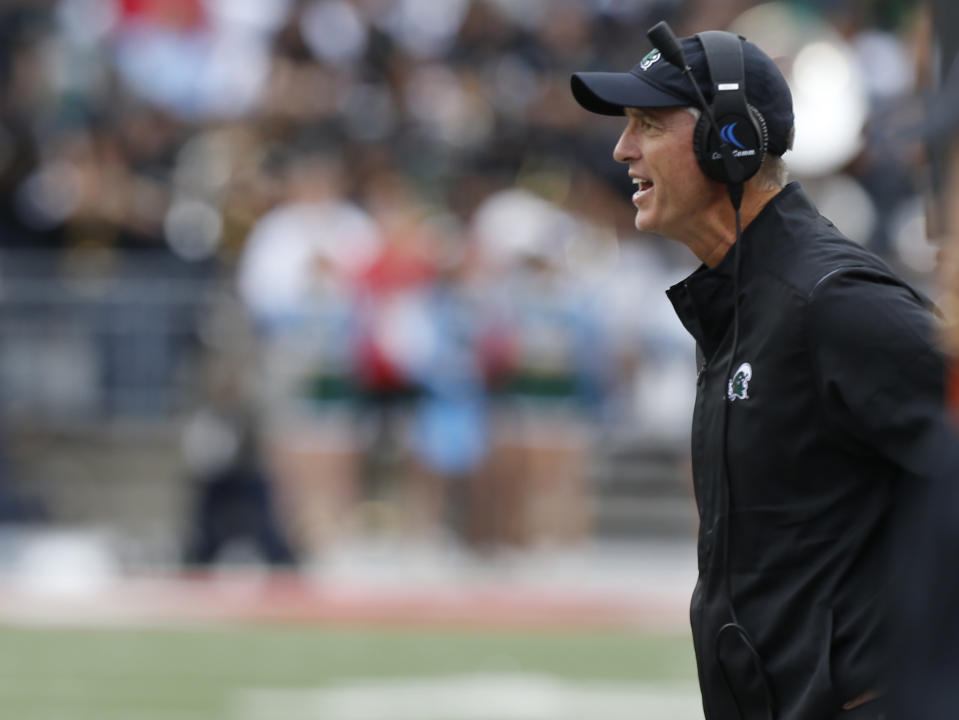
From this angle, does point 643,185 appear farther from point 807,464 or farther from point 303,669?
point 303,669

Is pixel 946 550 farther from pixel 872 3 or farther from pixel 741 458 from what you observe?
pixel 872 3

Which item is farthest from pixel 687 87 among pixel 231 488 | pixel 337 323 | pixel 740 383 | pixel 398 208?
pixel 398 208

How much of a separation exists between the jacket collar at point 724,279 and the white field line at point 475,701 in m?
4.78

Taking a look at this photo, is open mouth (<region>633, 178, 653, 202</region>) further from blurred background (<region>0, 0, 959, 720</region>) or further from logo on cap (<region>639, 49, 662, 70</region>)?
blurred background (<region>0, 0, 959, 720</region>)

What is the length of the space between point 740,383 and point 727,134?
0.43 meters

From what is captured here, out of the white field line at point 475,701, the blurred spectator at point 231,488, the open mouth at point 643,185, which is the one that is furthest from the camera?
the blurred spectator at point 231,488

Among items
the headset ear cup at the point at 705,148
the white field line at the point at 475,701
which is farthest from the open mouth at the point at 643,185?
the white field line at the point at 475,701

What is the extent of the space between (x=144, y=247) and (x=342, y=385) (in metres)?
1.92

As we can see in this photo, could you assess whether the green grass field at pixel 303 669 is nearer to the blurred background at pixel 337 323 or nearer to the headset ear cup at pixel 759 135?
the blurred background at pixel 337 323

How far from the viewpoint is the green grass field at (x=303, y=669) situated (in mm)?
8141

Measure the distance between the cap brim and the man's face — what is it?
5 centimetres

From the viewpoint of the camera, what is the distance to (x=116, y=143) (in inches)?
519

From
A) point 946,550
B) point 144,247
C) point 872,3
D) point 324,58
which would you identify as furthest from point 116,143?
point 946,550

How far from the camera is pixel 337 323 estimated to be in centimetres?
1233
